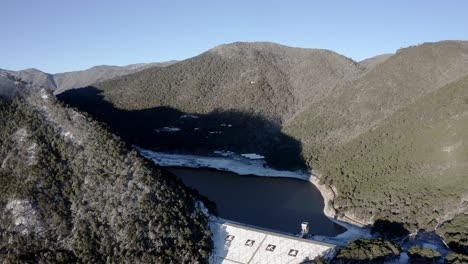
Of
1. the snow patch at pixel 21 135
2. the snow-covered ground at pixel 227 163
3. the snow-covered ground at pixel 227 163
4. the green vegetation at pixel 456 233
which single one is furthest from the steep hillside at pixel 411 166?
the snow patch at pixel 21 135

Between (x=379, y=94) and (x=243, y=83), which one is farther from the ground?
(x=243, y=83)

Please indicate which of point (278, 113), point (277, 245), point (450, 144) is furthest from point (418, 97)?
point (277, 245)

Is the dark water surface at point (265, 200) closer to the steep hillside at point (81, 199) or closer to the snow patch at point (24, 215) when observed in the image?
the steep hillside at point (81, 199)

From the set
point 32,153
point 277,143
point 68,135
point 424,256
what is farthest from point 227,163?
point 424,256

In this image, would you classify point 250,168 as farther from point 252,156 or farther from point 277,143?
point 277,143

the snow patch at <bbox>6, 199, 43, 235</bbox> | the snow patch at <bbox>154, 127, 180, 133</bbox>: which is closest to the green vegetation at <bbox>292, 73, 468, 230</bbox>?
the snow patch at <bbox>6, 199, 43, 235</bbox>
